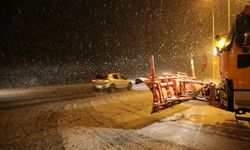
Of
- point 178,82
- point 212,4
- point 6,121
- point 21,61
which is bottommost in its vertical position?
point 6,121

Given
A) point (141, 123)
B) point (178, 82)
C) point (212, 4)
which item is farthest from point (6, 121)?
point (212, 4)

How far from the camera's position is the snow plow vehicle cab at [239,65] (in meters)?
5.41

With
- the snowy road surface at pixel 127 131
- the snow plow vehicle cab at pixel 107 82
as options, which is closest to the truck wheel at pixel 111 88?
the snow plow vehicle cab at pixel 107 82

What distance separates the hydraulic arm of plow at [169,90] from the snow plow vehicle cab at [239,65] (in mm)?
1683

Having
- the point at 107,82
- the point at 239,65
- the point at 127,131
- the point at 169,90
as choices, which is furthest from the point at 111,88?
the point at 239,65

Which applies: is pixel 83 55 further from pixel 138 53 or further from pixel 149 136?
pixel 149 136

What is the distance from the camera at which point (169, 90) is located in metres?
9.05

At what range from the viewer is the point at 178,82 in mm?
9758

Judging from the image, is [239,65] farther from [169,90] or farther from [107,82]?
[107,82]

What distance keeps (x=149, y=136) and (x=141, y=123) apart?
1621mm

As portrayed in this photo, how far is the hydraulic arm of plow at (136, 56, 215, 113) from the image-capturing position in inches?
314

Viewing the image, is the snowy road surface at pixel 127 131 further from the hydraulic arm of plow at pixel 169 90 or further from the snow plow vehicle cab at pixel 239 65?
the snow plow vehicle cab at pixel 239 65

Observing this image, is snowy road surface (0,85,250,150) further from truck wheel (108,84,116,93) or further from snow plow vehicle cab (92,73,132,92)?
truck wheel (108,84,116,93)

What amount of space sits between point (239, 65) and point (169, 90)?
368 cm
